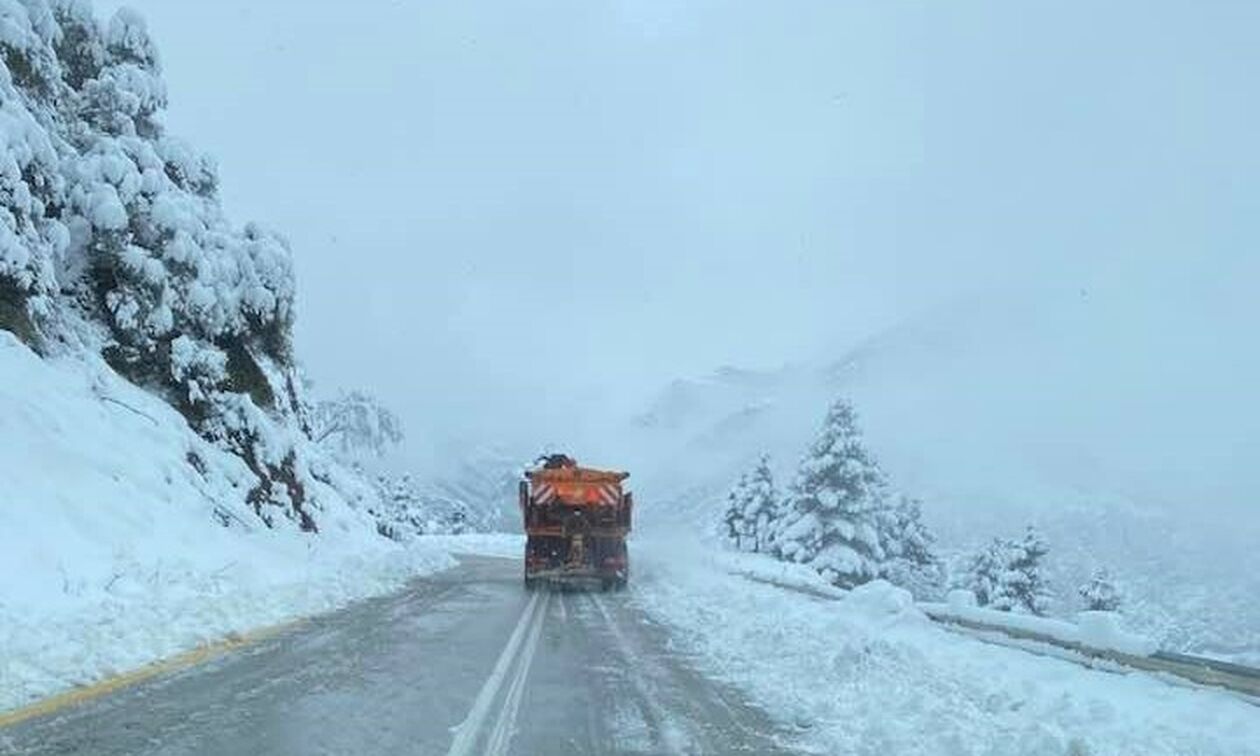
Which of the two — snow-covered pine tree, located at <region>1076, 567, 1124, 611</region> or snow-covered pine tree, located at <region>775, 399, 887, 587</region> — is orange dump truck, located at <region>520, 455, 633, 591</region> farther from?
snow-covered pine tree, located at <region>1076, 567, 1124, 611</region>

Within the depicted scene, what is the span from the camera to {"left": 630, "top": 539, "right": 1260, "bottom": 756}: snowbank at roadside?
28.4 feet

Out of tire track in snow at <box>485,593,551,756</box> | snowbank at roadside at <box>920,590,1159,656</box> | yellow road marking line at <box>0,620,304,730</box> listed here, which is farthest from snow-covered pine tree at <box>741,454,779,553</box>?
yellow road marking line at <box>0,620,304,730</box>

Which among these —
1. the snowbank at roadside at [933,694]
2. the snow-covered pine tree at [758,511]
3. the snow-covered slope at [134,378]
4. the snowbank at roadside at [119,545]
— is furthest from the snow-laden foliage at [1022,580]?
the snowbank at roadside at [933,694]

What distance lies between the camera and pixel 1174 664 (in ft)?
41.5

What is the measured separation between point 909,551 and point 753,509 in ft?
41.7

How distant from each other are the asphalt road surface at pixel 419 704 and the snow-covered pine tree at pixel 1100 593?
34.9 meters

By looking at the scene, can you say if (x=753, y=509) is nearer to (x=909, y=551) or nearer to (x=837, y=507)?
(x=909, y=551)

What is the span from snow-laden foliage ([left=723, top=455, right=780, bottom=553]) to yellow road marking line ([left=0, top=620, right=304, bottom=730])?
184 ft

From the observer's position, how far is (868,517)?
164 ft

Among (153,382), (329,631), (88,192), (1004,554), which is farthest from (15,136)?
(1004,554)

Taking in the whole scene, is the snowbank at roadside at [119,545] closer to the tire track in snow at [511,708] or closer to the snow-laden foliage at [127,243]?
the snow-laden foliage at [127,243]

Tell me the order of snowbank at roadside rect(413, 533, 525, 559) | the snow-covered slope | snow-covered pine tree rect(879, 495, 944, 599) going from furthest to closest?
snowbank at roadside rect(413, 533, 525, 559) → snow-covered pine tree rect(879, 495, 944, 599) → the snow-covered slope

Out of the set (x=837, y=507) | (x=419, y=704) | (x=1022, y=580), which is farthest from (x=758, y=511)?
(x=419, y=704)

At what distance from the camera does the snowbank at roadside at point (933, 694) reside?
8648 millimetres
